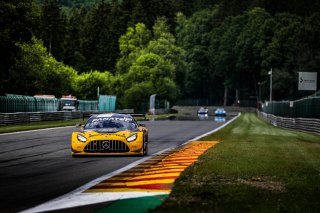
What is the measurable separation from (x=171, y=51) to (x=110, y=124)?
93381 millimetres

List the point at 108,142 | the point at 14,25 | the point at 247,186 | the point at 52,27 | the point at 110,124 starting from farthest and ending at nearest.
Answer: the point at 52,27 < the point at 14,25 < the point at 110,124 < the point at 108,142 < the point at 247,186

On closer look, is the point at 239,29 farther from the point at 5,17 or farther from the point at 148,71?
the point at 5,17

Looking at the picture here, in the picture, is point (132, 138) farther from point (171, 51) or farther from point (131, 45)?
point (131, 45)

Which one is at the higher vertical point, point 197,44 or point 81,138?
point 197,44

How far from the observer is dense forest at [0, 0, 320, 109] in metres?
99.0

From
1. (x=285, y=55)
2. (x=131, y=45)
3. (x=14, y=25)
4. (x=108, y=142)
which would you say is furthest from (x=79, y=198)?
(x=285, y=55)

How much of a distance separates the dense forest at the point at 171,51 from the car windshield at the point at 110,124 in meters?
43.9

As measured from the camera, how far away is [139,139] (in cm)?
1806

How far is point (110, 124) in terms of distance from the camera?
18.8 metres

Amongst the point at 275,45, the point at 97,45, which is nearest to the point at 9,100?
the point at 275,45

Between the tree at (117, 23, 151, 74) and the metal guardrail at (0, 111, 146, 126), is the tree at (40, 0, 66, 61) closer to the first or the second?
the tree at (117, 23, 151, 74)

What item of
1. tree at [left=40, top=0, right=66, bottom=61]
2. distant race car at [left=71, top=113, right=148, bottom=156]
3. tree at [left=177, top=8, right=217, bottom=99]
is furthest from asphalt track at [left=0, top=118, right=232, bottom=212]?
tree at [left=177, top=8, right=217, bottom=99]

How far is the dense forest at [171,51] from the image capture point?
325ft

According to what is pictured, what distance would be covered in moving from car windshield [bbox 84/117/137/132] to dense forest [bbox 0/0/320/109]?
43.9m
